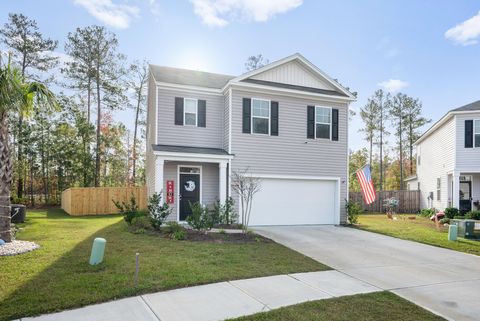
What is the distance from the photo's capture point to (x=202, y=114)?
541 inches

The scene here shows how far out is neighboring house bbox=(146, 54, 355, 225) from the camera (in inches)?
517

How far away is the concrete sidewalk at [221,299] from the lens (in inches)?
165

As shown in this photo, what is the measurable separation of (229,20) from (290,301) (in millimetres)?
11590

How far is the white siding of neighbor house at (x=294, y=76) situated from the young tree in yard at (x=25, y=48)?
19.8m

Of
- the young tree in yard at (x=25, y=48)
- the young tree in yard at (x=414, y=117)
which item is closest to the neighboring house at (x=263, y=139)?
the young tree in yard at (x=25, y=48)

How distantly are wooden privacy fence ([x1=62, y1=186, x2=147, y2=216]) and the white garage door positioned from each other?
7.92 metres

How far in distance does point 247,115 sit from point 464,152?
1287 cm

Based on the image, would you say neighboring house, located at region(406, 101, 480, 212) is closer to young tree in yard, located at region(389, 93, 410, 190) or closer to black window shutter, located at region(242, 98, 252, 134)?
young tree in yard, located at region(389, 93, 410, 190)

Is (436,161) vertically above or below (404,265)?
above

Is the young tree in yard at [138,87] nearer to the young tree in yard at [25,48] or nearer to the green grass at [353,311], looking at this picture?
the young tree in yard at [25,48]

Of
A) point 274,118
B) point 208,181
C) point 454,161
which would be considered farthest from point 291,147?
point 454,161

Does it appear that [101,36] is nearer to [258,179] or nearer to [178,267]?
[258,179]

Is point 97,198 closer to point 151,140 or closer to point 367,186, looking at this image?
point 151,140

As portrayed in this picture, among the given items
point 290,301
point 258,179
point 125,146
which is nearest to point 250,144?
point 258,179
